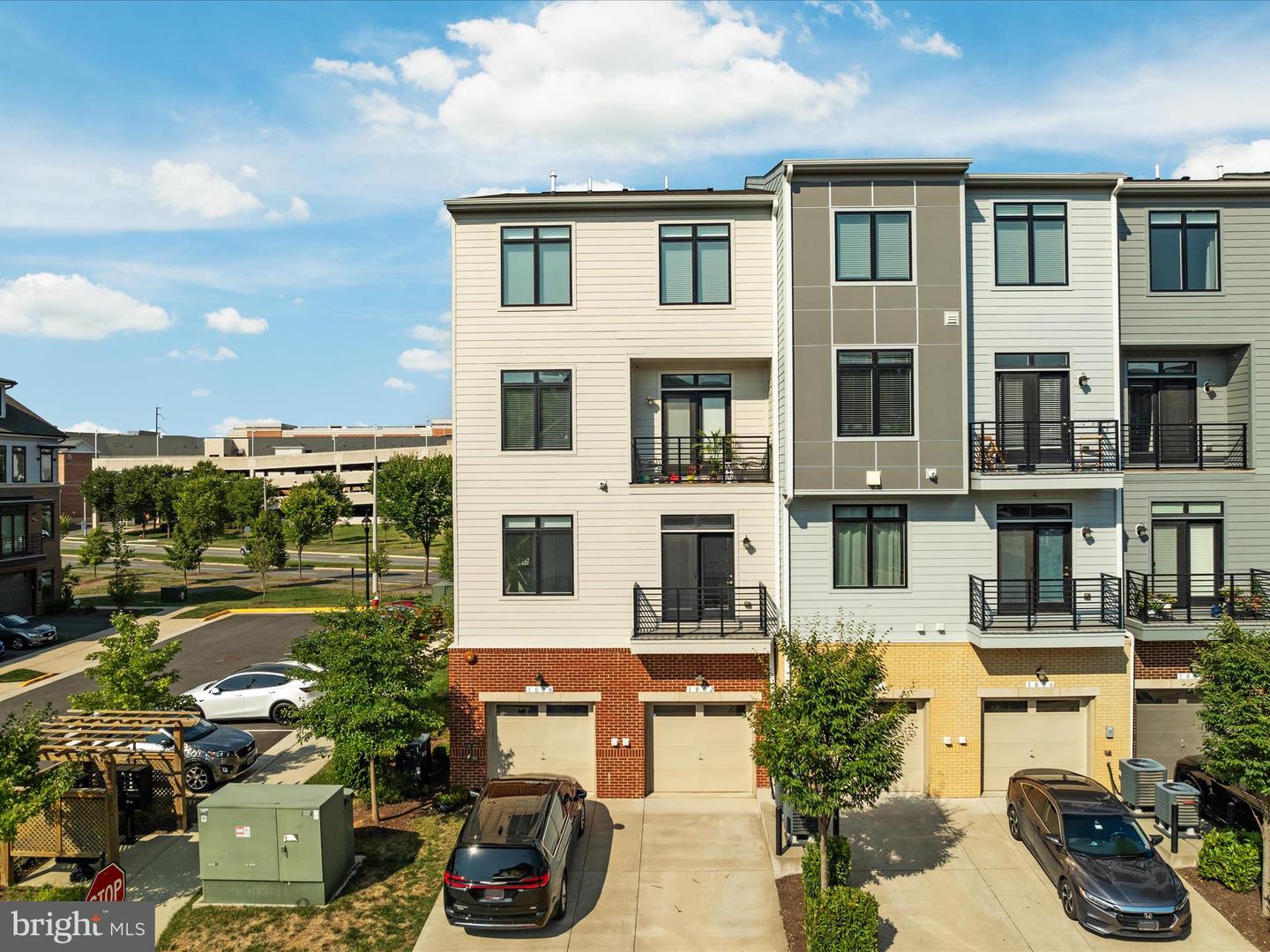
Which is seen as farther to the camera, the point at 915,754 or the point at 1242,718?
the point at 915,754

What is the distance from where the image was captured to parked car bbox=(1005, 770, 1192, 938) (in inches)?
456

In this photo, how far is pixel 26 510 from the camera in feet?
124

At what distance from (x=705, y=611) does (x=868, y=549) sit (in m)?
3.68

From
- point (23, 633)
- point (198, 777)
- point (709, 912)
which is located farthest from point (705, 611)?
point (23, 633)

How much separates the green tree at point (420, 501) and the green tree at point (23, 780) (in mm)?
33619

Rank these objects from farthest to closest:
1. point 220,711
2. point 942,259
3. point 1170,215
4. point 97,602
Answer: point 97,602 → point 220,711 → point 1170,215 → point 942,259

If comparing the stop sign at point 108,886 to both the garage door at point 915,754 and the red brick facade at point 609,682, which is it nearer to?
the red brick facade at point 609,682

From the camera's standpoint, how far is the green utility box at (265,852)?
41.0 feet

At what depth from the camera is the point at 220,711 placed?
21656 mm

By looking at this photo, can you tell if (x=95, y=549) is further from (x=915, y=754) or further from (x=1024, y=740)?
(x=1024, y=740)

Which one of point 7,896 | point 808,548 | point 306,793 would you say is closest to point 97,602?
point 7,896

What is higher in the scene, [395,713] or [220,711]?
[395,713]

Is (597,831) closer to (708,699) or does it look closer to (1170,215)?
(708,699)

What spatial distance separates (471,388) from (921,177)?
1032 centimetres
